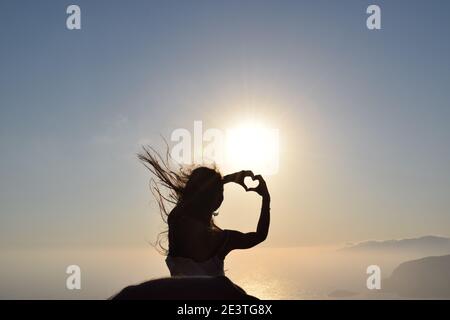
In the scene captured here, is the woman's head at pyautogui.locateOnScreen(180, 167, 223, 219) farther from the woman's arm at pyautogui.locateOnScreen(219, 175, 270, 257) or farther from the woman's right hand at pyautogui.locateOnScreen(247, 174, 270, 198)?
the woman's right hand at pyautogui.locateOnScreen(247, 174, 270, 198)

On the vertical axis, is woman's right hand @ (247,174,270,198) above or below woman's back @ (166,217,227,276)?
above

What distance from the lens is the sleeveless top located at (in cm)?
560

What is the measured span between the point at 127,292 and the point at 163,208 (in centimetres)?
274

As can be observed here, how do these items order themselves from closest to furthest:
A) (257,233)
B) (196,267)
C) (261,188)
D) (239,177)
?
(196,267), (257,233), (239,177), (261,188)

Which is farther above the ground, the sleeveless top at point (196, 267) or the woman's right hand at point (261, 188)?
the woman's right hand at point (261, 188)

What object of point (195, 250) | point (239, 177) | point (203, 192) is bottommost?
point (195, 250)

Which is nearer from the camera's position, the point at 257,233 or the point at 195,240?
the point at 195,240

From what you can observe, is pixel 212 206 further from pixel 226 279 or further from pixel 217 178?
pixel 226 279

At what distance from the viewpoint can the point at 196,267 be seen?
18.5 feet

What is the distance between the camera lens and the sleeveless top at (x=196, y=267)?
5.60m

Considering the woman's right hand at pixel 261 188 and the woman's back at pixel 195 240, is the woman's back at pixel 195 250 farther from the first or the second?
the woman's right hand at pixel 261 188

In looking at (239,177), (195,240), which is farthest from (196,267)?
(239,177)

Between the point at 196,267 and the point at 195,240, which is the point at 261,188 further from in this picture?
the point at 196,267
